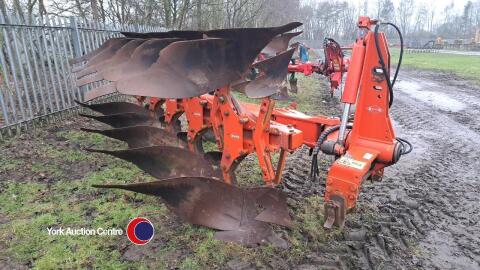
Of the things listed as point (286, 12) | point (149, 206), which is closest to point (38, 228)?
point (149, 206)

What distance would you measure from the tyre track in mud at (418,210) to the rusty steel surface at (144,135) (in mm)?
1379

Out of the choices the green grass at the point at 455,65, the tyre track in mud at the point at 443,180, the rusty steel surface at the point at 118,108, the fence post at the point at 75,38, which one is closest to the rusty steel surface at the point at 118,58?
the rusty steel surface at the point at 118,108

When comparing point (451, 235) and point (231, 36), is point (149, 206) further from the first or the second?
point (451, 235)

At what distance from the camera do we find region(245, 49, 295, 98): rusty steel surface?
9.64 ft

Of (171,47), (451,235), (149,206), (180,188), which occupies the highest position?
(171,47)

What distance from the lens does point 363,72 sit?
286 centimetres

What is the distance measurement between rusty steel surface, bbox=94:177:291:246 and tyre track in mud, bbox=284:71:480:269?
1.68 feet

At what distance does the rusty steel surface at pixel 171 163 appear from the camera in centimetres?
320

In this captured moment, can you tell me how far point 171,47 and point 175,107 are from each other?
6.83 ft

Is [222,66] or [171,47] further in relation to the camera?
[222,66]

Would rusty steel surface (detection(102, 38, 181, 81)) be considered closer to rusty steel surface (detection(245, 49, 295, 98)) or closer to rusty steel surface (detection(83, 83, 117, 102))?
rusty steel surface (detection(83, 83, 117, 102))

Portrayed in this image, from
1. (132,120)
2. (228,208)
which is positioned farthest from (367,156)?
(132,120)

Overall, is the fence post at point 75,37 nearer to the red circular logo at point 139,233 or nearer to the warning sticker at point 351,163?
the red circular logo at point 139,233

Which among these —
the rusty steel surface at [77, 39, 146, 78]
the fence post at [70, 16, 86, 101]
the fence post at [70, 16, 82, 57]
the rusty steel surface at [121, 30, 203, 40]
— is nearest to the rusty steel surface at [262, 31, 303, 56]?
the rusty steel surface at [121, 30, 203, 40]
